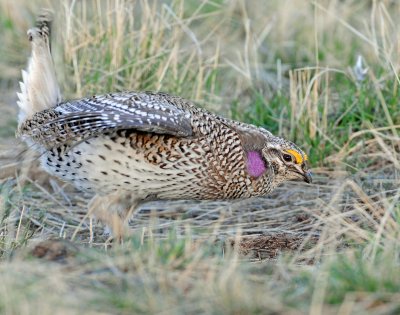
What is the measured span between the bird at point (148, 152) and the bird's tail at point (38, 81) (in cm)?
2

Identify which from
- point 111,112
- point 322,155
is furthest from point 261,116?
point 111,112

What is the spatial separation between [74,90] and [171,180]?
219 centimetres

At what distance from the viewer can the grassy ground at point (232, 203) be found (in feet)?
12.1

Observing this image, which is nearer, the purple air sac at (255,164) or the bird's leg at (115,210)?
the bird's leg at (115,210)

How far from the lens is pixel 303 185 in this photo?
666 cm

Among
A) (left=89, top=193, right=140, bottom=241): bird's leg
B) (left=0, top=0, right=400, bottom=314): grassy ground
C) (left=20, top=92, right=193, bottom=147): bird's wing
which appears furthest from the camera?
(left=89, top=193, right=140, bottom=241): bird's leg

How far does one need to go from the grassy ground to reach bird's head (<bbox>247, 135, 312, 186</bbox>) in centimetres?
24

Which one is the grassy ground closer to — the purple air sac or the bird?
the bird

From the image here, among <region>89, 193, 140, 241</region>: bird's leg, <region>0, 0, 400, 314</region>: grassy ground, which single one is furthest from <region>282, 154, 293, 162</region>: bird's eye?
<region>89, 193, 140, 241</region>: bird's leg

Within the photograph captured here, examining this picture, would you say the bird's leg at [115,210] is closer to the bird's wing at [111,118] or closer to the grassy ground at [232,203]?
the grassy ground at [232,203]

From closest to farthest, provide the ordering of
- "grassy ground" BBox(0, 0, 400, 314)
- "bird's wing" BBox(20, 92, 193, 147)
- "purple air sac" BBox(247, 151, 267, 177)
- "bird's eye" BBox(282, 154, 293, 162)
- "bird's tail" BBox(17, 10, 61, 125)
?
1. "grassy ground" BBox(0, 0, 400, 314)
2. "bird's wing" BBox(20, 92, 193, 147)
3. "purple air sac" BBox(247, 151, 267, 177)
4. "bird's eye" BBox(282, 154, 293, 162)
5. "bird's tail" BBox(17, 10, 61, 125)

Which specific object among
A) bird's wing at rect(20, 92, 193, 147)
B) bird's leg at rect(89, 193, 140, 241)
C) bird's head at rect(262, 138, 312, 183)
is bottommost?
bird's leg at rect(89, 193, 140, 241)

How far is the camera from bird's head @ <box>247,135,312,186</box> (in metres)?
5.67

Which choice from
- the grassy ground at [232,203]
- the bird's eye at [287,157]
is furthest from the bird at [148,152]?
the grassy ground at [232,203]
